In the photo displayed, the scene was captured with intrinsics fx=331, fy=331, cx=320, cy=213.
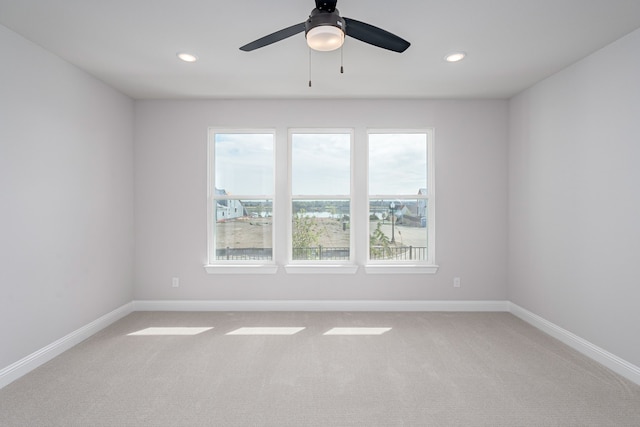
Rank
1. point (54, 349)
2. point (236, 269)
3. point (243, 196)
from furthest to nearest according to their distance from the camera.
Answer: point (243, 196)
point (236, 269)
point (54, 349)

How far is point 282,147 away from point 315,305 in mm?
2042

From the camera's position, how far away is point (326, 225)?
14.1 feet

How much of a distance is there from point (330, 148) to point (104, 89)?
2.62m

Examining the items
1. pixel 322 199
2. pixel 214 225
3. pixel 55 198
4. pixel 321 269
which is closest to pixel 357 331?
pixel 321 269

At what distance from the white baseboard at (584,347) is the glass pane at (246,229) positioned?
10.3 ft

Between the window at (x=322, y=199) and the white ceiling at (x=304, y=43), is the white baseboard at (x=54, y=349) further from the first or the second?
the white ceiling at (x=304, y=43)

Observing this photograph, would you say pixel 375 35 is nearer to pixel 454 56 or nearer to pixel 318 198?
pixel 454 56

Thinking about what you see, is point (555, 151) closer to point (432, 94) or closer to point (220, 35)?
point (432, 94)

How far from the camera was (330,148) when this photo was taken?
4273 millimetres

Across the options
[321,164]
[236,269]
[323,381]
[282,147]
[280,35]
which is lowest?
[323,381]

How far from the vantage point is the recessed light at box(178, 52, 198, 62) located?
293 centimetres

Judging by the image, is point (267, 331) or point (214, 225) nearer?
point (267, 331)

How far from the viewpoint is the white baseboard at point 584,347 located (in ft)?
8.39

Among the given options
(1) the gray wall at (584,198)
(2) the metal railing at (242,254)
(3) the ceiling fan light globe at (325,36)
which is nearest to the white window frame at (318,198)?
(2) the metal railing at (242,254)
